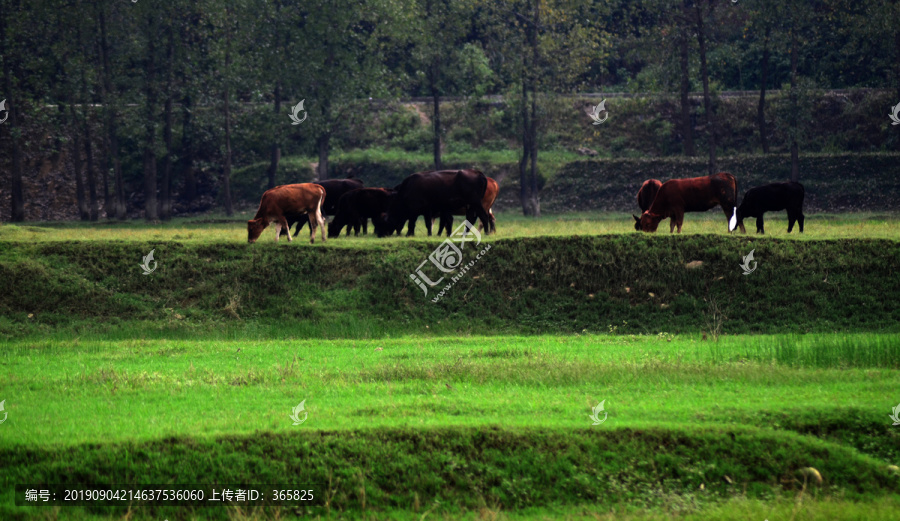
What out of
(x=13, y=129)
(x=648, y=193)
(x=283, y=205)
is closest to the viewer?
(x=283, y=205)

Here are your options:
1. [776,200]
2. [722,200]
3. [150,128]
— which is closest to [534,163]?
[150,128]

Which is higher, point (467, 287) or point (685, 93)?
point (685, 93)

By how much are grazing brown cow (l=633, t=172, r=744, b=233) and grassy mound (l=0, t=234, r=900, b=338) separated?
6.75 ft

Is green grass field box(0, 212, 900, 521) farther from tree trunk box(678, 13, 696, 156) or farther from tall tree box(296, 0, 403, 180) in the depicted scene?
tall tree box(296, 0, 403, 180)

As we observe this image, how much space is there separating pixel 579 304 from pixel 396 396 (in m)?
8.55

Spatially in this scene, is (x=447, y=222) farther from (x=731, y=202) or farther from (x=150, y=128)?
(x=150, y=128)

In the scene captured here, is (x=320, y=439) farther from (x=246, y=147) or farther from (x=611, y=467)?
(x=246, y=147)

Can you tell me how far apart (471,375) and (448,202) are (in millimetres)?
11500

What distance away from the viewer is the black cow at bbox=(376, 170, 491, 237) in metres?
23.8

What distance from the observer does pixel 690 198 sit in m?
22.8

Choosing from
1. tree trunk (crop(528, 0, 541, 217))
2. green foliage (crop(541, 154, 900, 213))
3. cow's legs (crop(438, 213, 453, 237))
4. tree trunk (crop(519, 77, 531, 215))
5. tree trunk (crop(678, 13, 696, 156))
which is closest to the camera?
cow's legs (crop(438, 213, 453, 237))

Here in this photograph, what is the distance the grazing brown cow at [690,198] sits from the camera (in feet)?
74.0

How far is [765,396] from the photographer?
36.8ft

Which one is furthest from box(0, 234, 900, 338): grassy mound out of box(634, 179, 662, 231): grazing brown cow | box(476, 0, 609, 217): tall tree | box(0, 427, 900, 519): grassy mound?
box(476, 0, 609, 217): tall tree
